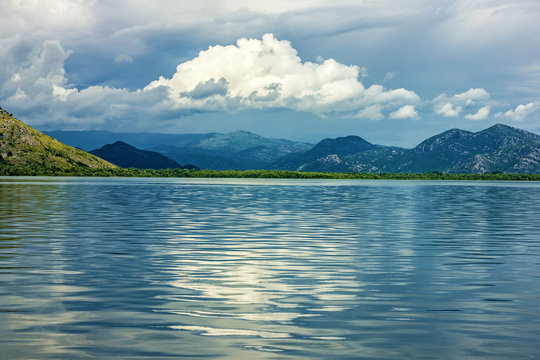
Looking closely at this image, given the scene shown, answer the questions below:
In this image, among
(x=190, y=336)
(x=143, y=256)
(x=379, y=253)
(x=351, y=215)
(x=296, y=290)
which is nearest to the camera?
(x=190, y=336)

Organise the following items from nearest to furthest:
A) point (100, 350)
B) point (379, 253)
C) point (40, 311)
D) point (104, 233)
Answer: point (100, 350) < point (40, 311) < point (379, 253) < point (104, 233)

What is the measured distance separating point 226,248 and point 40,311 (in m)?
20.3

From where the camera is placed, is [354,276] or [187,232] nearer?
[354,276]

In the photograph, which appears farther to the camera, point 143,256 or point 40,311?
point 143,256

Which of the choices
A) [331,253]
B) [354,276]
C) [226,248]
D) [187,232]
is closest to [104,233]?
[187,232]

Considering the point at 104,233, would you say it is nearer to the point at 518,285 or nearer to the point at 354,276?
the point at 354,276

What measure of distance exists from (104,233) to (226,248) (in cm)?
1385

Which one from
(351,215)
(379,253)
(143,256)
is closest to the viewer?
(143,256)

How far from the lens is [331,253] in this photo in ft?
131

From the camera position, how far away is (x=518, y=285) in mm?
28812

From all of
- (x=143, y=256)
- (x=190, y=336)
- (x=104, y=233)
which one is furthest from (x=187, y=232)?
(x=190, y=336)

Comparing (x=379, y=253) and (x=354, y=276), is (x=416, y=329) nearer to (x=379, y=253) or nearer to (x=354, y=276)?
(x=354, y=276)

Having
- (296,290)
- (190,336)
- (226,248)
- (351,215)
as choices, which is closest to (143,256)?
(226,248)

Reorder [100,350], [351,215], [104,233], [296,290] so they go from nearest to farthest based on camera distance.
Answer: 1. [100,350]
2. [296,290]
3. [104,233]
4. [351,215]
